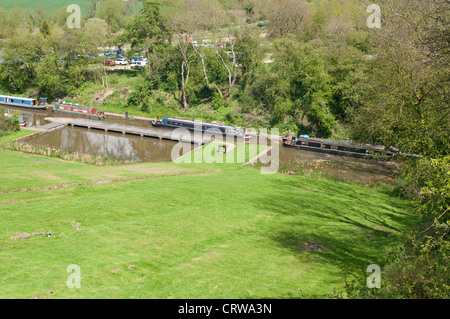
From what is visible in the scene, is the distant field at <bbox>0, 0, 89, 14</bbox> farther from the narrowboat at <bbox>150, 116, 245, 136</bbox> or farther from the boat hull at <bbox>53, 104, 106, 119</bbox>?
the narrowboat at <bbox>150, 116, 245, 136</bbox>

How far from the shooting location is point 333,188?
130 ft

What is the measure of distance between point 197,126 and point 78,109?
25554mm

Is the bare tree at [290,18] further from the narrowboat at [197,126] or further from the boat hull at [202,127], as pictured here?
the boat hull at [202,127]

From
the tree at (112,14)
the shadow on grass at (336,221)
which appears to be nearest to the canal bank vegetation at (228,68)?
the shadow on grass at (336,221)

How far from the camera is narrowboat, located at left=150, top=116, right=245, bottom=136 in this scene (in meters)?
60.8

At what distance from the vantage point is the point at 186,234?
78.3 ft

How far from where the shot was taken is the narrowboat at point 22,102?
7588cm

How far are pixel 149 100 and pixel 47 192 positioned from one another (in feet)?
165

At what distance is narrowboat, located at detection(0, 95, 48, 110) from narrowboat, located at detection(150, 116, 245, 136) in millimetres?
26093

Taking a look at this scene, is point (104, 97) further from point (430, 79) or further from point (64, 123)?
point (430, 79)

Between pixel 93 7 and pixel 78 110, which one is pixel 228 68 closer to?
pixel 78 110

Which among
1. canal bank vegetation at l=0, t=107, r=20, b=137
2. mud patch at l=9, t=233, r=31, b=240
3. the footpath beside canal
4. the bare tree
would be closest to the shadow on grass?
mud patch at l=9, t=233, r=31, b=240

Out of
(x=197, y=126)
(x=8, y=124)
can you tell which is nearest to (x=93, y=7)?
(x=8, y=124)
